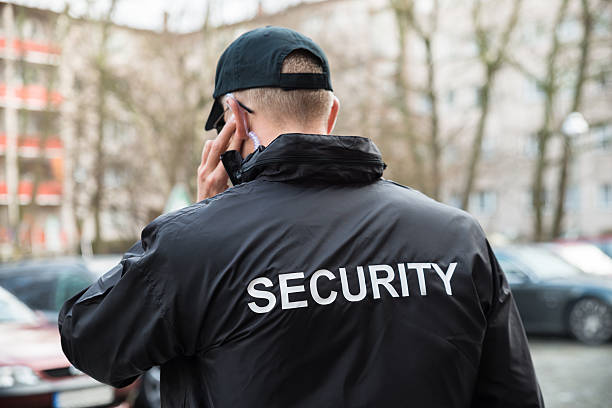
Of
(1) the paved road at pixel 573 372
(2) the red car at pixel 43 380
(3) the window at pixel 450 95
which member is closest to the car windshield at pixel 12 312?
(2) the red car at pixel 43 380

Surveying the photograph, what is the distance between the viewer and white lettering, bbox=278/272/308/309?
1481 millimetres

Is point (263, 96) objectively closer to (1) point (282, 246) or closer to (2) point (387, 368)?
(1) point (282, 246)

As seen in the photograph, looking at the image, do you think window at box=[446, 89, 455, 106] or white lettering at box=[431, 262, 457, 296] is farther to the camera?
window at box=[446, 89, 455, 106]

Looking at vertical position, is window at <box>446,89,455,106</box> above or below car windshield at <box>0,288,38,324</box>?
above

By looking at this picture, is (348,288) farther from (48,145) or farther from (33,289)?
(48,145)

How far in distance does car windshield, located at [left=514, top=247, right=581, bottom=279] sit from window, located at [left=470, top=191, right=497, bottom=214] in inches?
1546

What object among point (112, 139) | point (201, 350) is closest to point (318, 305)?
point (201, 350)

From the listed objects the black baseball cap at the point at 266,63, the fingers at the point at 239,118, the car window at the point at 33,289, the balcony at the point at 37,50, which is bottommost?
the car window at the point at 33,289

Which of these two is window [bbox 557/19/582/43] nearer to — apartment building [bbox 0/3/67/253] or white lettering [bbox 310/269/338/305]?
apartment building [bbox 0/3/67/253]

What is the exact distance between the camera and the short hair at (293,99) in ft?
5.54

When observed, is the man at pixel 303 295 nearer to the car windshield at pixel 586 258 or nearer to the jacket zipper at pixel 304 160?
the jacket zipper at pixel 304 160

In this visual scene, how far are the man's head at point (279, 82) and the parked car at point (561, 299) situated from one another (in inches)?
418

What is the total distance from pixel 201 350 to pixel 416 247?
51 cm

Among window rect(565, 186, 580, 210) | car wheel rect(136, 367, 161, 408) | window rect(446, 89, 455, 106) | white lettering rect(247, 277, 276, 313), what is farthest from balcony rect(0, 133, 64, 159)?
window rect(565, 186, 580, 210)
